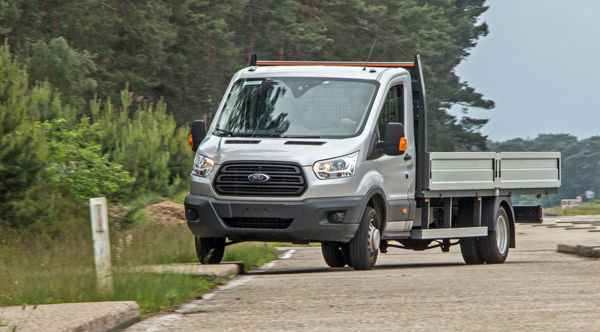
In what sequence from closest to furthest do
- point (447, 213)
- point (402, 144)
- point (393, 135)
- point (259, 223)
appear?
point (259, 223) → point (393, 135) → point (402, 144) → point (447, 213)

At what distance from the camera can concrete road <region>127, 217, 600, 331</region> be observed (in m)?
7.02

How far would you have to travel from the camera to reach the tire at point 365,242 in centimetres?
1172

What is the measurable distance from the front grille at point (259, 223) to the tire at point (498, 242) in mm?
4561

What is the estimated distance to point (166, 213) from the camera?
22.7m

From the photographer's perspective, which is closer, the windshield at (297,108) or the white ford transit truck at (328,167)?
the white ford transit truck at (328,167)

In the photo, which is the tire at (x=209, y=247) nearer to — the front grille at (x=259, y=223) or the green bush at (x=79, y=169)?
the front grille at (x=259, y=223)

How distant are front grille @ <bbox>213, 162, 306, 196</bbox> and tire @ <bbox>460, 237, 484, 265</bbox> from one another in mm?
4682

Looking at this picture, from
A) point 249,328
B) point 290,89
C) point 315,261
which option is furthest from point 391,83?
point 249,328

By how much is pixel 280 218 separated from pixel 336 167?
0.88 meters

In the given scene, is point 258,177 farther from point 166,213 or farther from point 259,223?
point 166,213

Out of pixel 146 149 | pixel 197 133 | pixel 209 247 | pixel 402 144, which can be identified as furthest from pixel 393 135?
pixel 146 149

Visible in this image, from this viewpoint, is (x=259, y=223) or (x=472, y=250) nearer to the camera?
(x=259, y=223)

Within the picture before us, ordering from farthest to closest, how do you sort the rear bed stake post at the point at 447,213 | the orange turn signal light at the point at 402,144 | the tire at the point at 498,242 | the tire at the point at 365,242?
the tire at the point at 498,242
the rear bed stake post at the point at 447,213
the orange turn signal light at the point at 402,144
the tire at the point at 365,242

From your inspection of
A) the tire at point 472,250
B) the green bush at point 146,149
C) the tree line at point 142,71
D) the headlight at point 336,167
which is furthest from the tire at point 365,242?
the green bush at point 146,149
